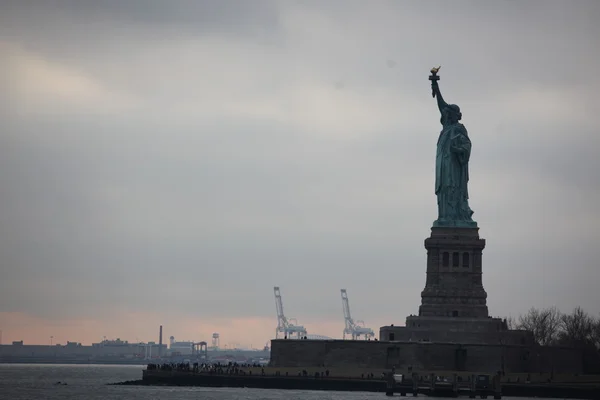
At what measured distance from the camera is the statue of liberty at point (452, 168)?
99.9 meters

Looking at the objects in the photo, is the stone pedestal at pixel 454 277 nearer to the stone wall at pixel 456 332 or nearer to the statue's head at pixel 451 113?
the stone wall at pixel 456 332

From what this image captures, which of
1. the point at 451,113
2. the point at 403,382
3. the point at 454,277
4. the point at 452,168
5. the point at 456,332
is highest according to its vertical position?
the point at 451,113

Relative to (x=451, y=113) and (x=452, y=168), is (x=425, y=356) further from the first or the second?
(x=451, y=113)

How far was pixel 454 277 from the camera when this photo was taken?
323 ft

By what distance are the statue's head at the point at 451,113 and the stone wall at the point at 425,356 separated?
17.7m

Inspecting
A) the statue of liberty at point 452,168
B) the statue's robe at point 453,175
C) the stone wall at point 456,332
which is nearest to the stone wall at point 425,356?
the stone wall at point 456,332

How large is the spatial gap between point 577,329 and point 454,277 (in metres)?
21.6

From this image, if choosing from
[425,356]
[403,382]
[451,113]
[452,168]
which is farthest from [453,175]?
[403,382]

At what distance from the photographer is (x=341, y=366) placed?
95500 millimetres

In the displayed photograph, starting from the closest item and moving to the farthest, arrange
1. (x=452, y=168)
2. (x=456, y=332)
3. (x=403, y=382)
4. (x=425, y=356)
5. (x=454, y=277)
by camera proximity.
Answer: (x=403, y=382) → (x=425, y=356) → (x=456, y=332) → (x=454, y=277) → (x=452, y=168)

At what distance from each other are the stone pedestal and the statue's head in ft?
27.5

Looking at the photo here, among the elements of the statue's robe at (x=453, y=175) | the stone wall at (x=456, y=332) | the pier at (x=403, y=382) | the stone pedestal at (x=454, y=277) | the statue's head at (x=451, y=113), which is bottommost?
the pier at (x=403, y=382)

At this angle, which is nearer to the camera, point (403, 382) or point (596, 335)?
point (403, 382)

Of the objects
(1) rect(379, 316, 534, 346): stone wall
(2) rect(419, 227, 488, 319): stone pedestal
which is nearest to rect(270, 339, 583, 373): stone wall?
(1) rect(379, 316, 534, 346): stone wall
